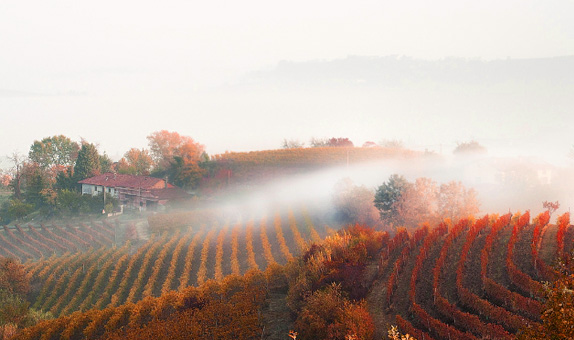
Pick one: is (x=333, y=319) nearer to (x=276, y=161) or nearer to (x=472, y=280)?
(x=472, y=280)

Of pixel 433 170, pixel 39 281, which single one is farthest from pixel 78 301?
pixel 433 170

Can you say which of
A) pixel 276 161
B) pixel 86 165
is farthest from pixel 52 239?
pixel 276 161

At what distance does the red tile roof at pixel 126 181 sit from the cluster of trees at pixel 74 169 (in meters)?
3.24

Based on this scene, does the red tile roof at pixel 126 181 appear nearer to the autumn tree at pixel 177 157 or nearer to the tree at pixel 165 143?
the autumn tree at pixel 177 157

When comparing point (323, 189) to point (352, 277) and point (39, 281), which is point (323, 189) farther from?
point (352, 277)

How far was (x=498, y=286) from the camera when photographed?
1728 cm

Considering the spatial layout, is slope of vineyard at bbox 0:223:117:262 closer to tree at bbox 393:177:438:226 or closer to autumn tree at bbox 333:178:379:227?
autumn tree at bbox 333:178:379:227

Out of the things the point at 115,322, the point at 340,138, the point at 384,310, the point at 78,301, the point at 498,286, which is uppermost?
the point at 340,138

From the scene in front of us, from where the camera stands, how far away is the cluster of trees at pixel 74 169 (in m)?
71.8

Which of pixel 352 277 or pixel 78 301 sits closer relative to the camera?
pixel 352 277

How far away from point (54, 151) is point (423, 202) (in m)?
103

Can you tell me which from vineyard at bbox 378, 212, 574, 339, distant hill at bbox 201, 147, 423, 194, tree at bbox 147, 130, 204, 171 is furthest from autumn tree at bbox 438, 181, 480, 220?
tree at bbox 147, 130, 204, 171

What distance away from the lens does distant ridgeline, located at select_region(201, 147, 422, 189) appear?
80125 mm

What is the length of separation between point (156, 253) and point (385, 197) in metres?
21.9
